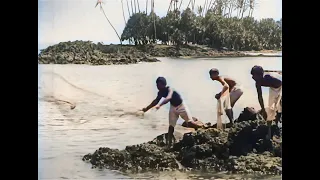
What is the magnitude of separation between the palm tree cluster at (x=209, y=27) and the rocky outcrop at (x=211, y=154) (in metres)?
0.33

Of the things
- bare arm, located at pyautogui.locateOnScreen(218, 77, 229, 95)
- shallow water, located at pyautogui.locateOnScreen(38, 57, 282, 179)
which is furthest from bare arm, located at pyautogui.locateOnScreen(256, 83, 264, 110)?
bare arm, located at pyautogui.locateOnScreen(218, 77, 229, 95)

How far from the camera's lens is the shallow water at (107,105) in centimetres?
169

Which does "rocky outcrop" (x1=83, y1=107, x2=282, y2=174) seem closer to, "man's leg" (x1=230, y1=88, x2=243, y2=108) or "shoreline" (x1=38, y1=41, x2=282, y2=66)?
"man's leg" (x1=230, y1=88, x2=243, y2=108)

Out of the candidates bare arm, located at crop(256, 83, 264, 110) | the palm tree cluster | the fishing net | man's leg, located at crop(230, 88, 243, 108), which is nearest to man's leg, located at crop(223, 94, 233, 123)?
man's leg, located at crop(230, 88, 243, 108)

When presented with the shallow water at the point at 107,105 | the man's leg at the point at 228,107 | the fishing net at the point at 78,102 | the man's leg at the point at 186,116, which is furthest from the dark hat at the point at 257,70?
the fishing net at the point at 78,102

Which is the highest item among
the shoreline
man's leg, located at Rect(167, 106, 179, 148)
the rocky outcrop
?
the shoreline

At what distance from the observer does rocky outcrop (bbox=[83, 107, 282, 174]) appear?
1.67 m

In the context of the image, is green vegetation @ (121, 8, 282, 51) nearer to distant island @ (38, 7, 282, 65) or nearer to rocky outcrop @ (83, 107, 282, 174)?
distant island @ (38, 7, 282, 65)

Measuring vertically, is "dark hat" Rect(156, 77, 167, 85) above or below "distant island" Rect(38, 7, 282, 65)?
below

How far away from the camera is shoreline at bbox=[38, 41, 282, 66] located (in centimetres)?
173

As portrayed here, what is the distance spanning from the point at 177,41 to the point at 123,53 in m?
0.22
